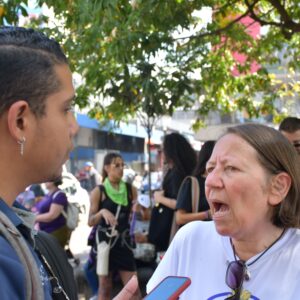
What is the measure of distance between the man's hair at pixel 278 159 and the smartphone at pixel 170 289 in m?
0.71

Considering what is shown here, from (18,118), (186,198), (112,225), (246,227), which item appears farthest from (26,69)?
(112,225)

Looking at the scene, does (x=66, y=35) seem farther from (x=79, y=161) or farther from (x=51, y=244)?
(x=79, y=161)

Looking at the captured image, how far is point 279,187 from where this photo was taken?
5.98 ft

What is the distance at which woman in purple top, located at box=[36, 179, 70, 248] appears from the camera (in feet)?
19.8

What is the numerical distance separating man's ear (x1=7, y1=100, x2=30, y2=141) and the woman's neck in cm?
101

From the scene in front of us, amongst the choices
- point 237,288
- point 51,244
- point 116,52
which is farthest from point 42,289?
point 116,52

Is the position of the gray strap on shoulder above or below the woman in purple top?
above

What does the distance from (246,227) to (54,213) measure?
4545 millimetres

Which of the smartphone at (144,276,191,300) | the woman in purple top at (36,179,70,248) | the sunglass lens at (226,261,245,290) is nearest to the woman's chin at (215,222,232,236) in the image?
the sunglass lens at (226,261,245,290)

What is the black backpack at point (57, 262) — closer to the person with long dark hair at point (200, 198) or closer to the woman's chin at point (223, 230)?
the woman's chin at point (223, 230)

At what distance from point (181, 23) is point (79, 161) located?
22471 mm

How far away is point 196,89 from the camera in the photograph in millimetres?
7500

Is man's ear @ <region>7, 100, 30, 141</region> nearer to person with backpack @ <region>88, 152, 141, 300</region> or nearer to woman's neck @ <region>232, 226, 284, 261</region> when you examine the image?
woman's neck @ <region>232, 226, 284, 261</region>

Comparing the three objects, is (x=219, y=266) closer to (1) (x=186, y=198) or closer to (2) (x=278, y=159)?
(2) (x=278, y=159)
